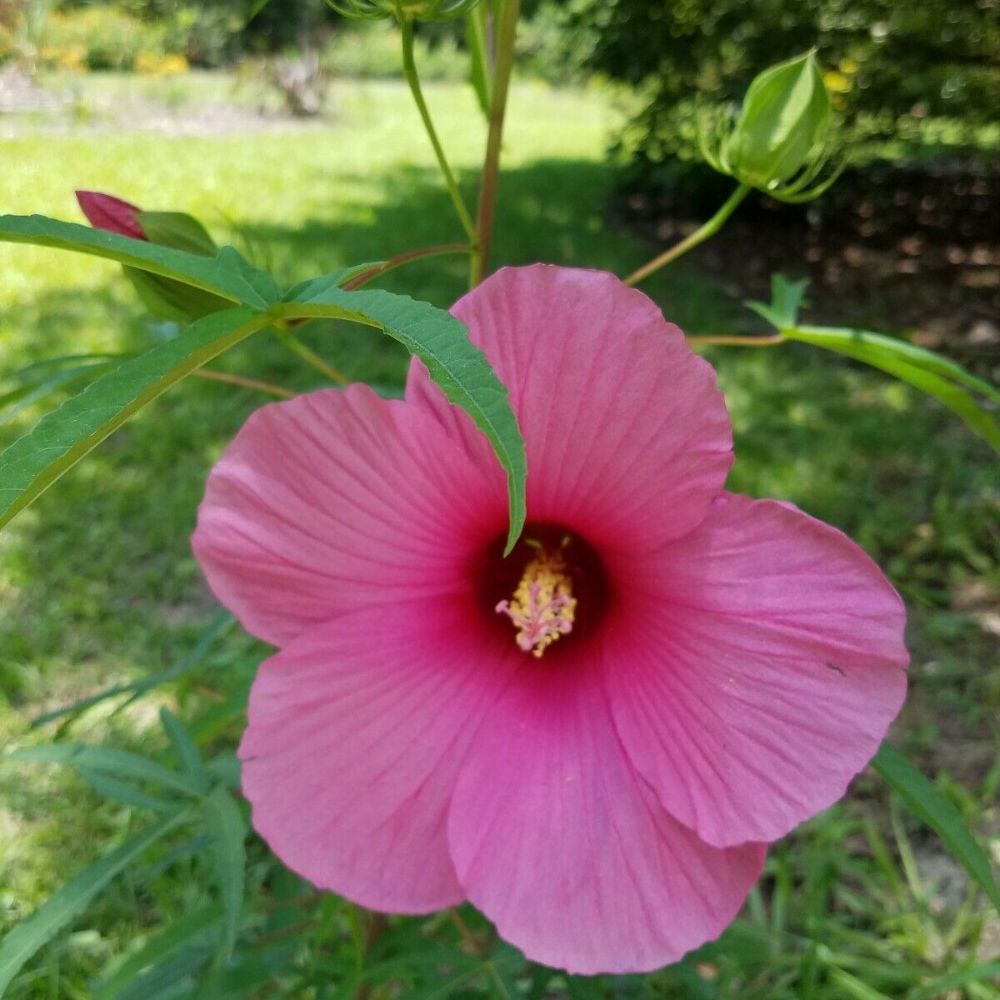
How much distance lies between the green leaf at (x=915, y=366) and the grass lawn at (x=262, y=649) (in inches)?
15.1

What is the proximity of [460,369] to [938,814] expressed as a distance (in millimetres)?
455

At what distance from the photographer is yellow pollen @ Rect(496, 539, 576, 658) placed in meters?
0.62

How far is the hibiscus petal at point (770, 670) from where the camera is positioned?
19.5 inches

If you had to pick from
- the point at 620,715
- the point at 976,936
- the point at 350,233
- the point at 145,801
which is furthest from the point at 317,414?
the point at 350,233

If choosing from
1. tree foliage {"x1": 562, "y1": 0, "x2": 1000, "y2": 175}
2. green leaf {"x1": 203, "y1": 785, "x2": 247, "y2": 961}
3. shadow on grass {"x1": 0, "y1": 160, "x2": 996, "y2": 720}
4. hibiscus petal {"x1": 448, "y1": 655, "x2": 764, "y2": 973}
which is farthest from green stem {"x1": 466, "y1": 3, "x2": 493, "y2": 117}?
tree foliage {"x1": 562, "y1": 0, "x2": 1000, "y2": 175}

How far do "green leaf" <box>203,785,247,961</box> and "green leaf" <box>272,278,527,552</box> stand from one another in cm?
43

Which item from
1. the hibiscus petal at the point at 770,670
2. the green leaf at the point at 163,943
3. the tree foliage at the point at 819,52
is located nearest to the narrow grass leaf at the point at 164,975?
the green leaf at the point at 163,943

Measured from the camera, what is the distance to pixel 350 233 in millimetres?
4176

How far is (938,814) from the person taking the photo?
24.2 inches

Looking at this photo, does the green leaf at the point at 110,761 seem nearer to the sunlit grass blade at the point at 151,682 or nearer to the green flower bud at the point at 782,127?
the sunlit grass blade at the point at 151,682

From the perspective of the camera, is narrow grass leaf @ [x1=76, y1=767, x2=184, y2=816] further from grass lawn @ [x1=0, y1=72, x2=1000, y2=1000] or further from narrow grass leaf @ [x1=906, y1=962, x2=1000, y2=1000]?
narrow grass leaf @ [x1=906, y1=962, x2=1000, y2=1000]

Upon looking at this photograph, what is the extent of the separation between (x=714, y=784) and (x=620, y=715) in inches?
2.9

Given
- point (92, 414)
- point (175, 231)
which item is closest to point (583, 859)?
point (92, 414)

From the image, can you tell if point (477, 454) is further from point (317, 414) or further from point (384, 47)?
point (384, 47)
